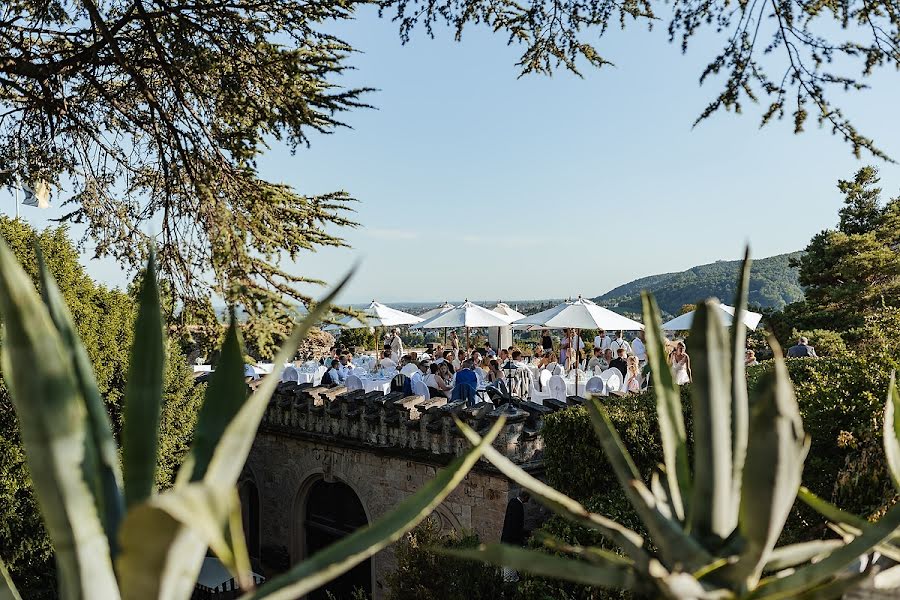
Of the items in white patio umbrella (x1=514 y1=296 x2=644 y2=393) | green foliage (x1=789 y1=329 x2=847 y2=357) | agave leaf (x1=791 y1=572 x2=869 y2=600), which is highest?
white patio umbrella (x1=514 y1=296 x2=644 y2=393)

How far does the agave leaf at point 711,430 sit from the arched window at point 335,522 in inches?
455

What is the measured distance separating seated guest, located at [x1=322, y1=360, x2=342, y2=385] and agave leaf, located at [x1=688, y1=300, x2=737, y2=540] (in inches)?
565

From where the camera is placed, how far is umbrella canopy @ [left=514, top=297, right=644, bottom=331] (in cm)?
1538

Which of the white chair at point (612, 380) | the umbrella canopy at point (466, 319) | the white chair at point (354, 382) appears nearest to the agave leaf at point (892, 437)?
the white chair at point (612, 380)

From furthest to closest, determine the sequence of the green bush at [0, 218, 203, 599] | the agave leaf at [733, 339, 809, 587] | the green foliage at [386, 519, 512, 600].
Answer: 1. the green bush at [0, 218, 203, 599]
2. the green foliage at [386, 519, 512, 600]
3. the agave leaf at [733, 339, 809, 587]

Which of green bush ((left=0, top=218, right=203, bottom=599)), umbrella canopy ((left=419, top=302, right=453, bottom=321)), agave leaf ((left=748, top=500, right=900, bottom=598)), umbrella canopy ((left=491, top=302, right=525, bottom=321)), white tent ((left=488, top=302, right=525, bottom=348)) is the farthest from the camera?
white tent ((left=488, top=302, right=525, bottom=348))

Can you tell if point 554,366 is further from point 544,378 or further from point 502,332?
point 502,332

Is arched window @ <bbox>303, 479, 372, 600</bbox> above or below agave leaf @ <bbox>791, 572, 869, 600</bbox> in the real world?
below

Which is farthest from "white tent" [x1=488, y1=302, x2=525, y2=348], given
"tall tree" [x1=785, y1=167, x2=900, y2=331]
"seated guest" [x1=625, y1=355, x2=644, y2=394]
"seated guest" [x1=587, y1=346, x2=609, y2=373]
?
"tall tree" [x1=785, y1=167, x2=900, y2=331]

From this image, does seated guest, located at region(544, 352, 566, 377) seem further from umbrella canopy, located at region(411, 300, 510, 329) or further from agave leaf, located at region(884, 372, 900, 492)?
agave leaf, located at region(884, 372, 900, 492)

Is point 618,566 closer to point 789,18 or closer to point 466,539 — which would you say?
point 789,18

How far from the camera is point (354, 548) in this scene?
1.61m

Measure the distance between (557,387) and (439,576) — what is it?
7.53 meters

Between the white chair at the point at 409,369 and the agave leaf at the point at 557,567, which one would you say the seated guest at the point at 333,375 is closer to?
the white chair at the point at 409,369
